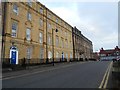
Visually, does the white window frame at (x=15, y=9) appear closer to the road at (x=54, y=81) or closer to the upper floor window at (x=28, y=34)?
the upper floor window at (x=28, y=34)

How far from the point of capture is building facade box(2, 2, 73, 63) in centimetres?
3086

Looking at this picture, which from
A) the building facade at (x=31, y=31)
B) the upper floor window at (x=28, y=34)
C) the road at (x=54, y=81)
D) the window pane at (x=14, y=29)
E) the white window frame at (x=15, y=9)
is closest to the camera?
the road at (x=54, y=81)

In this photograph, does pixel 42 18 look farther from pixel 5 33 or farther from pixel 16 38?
pixel 5 33

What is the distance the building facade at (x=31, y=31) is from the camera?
30859 millimetres

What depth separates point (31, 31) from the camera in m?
38.9

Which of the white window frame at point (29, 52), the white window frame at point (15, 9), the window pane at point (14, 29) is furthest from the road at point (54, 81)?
the white window frame at point (29, 52)

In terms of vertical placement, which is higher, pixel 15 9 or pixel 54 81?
pixel 15 9

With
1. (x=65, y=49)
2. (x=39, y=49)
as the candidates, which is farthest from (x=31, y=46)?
(x=65, y=49)

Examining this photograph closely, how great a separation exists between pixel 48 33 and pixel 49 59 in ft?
20.2

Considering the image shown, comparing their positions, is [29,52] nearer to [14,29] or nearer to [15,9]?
[14,29]

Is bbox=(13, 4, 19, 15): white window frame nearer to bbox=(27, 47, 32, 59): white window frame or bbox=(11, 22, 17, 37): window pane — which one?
bbox=(11, 22, 17, 37): window pane

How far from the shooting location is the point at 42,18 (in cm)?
4559

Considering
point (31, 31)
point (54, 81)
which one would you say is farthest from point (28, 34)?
point (54, 81)

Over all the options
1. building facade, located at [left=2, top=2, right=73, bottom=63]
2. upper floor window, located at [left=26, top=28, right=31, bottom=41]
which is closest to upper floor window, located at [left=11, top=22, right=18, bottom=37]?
building facade, located at [left=2, top=2, right=73, bottom=63]
